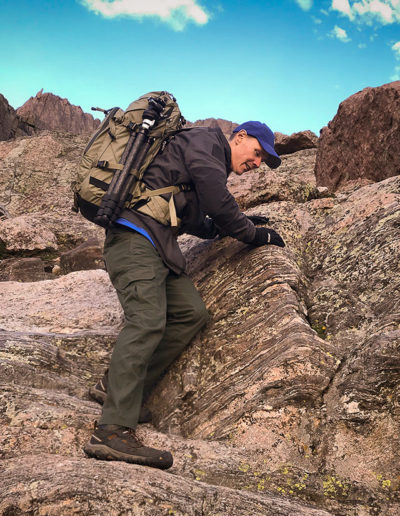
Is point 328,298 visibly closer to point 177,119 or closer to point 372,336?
point 372,336

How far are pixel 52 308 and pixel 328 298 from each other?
23.4 feet

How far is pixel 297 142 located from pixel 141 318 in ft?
110

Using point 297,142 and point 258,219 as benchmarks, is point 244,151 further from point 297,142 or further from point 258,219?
point 297,142

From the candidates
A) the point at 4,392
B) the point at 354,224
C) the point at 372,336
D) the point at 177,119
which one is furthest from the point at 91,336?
the point at 354,224

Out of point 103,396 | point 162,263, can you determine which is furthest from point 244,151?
point 103,396

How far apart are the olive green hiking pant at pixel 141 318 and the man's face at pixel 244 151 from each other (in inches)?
105

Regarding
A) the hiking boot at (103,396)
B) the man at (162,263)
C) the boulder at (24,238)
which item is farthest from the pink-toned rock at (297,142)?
the hiking boot at (103,396)

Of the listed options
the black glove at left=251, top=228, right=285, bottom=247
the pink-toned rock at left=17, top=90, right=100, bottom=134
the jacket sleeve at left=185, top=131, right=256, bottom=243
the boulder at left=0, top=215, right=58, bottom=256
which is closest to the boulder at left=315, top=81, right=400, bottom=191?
the black glove at left=251, top=228, right=285, bottom=247

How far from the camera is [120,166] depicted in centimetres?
812

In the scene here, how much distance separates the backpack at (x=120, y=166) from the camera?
822 cm

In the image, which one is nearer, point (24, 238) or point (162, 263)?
point (162, 263)

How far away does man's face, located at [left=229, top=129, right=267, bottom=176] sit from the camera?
938 cm

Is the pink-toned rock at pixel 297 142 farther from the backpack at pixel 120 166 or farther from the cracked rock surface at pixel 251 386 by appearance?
the backpack at pixel 120 166

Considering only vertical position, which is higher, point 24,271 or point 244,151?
point 244,151
